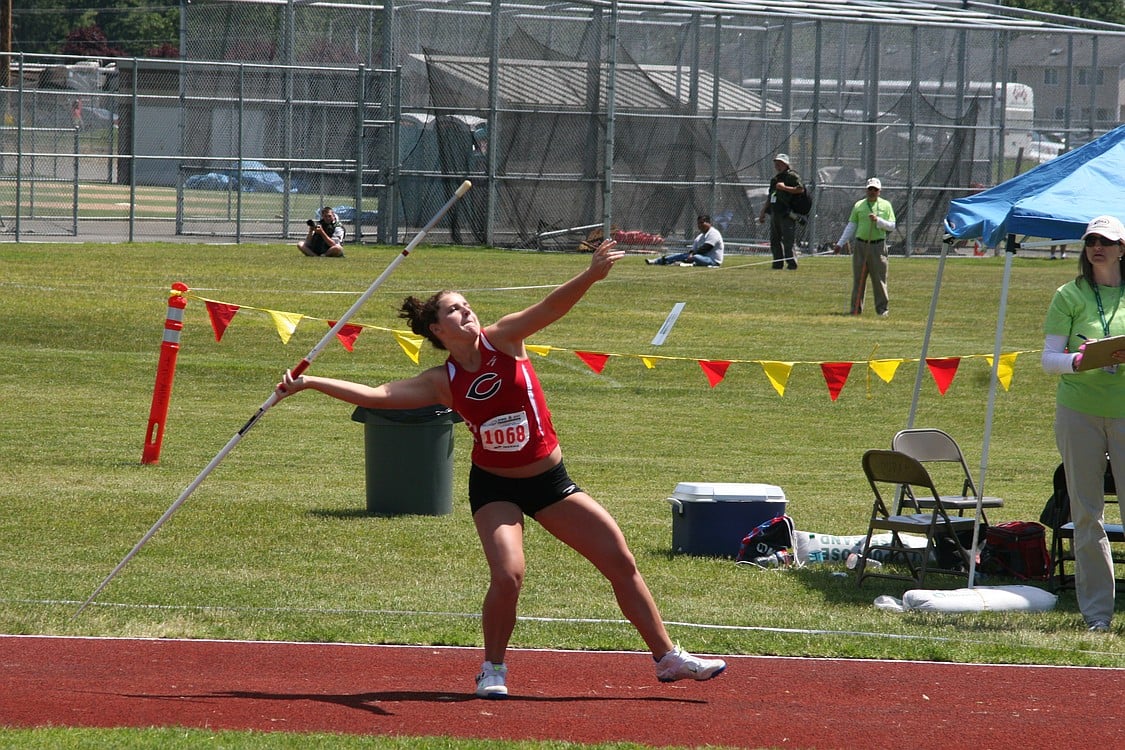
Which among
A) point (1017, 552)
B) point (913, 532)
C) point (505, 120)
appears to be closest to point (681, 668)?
point (913, 532)

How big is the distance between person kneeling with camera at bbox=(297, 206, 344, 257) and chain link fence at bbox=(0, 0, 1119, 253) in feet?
9.83

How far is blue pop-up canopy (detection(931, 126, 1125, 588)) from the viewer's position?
8898 millimetres

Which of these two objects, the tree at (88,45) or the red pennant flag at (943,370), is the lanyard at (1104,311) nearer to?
the red pennant flag at (943,370)

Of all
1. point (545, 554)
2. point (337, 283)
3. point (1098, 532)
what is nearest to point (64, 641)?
point (545, 554)

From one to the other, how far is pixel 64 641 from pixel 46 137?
29005 millimetres

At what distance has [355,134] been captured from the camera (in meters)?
33.3

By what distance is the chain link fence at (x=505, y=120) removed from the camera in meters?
32.8

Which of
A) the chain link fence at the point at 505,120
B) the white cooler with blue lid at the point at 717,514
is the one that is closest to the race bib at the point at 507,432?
the white cooler with blue lid at the point at 717,514

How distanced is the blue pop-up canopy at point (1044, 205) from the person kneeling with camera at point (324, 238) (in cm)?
2023

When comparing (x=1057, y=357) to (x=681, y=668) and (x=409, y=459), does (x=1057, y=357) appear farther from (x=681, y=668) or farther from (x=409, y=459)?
(x=409, y=459)

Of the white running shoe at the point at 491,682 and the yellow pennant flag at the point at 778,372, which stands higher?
the yellow pennant flag at the point at 778,372

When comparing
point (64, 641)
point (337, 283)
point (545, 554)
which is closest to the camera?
point (64, 641)

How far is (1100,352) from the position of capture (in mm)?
7863

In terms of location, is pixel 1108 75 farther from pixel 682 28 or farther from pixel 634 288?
pixel 634 288
